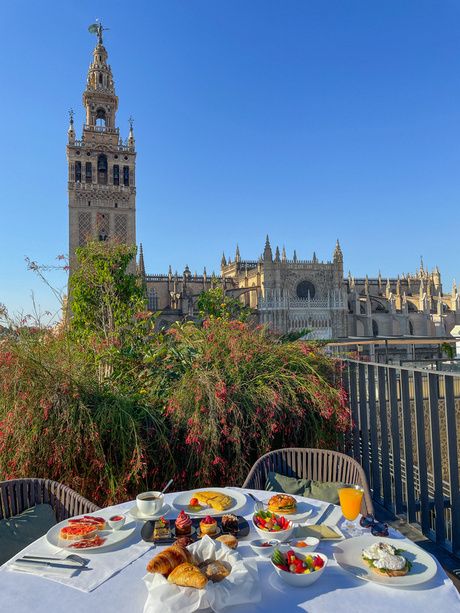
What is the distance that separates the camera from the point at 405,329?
40.2 metres

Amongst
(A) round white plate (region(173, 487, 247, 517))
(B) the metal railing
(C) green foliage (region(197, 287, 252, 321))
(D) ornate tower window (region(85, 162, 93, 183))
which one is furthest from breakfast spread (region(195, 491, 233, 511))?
(D) ornate tower window (region(85, 162, 93, 183))

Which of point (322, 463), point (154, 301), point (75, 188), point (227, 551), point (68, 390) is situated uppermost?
point (75, 188)

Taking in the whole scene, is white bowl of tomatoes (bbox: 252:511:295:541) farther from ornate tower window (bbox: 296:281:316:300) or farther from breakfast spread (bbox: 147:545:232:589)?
ornate tower window (bbox: 296:281:316:300)

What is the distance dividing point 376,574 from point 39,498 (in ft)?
6.30

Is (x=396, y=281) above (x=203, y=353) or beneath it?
above

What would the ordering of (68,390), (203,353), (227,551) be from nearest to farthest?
(227,551), (68,390), (203,353)

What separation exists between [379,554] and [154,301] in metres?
39.6

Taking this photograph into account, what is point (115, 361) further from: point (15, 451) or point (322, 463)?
point (322, 463)

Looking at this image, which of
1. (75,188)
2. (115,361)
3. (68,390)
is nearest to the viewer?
(68,390)

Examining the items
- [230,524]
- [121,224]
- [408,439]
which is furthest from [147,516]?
[121,224]

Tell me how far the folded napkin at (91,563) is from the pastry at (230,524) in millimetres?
324

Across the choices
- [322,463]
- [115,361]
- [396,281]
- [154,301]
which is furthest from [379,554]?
[396,281]

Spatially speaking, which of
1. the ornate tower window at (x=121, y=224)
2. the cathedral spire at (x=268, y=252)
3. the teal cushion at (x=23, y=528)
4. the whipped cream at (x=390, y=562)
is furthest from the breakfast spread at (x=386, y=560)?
the ornate tower window at (x=121, y=224)

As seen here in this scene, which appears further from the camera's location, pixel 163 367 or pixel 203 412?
pixel 163 367
